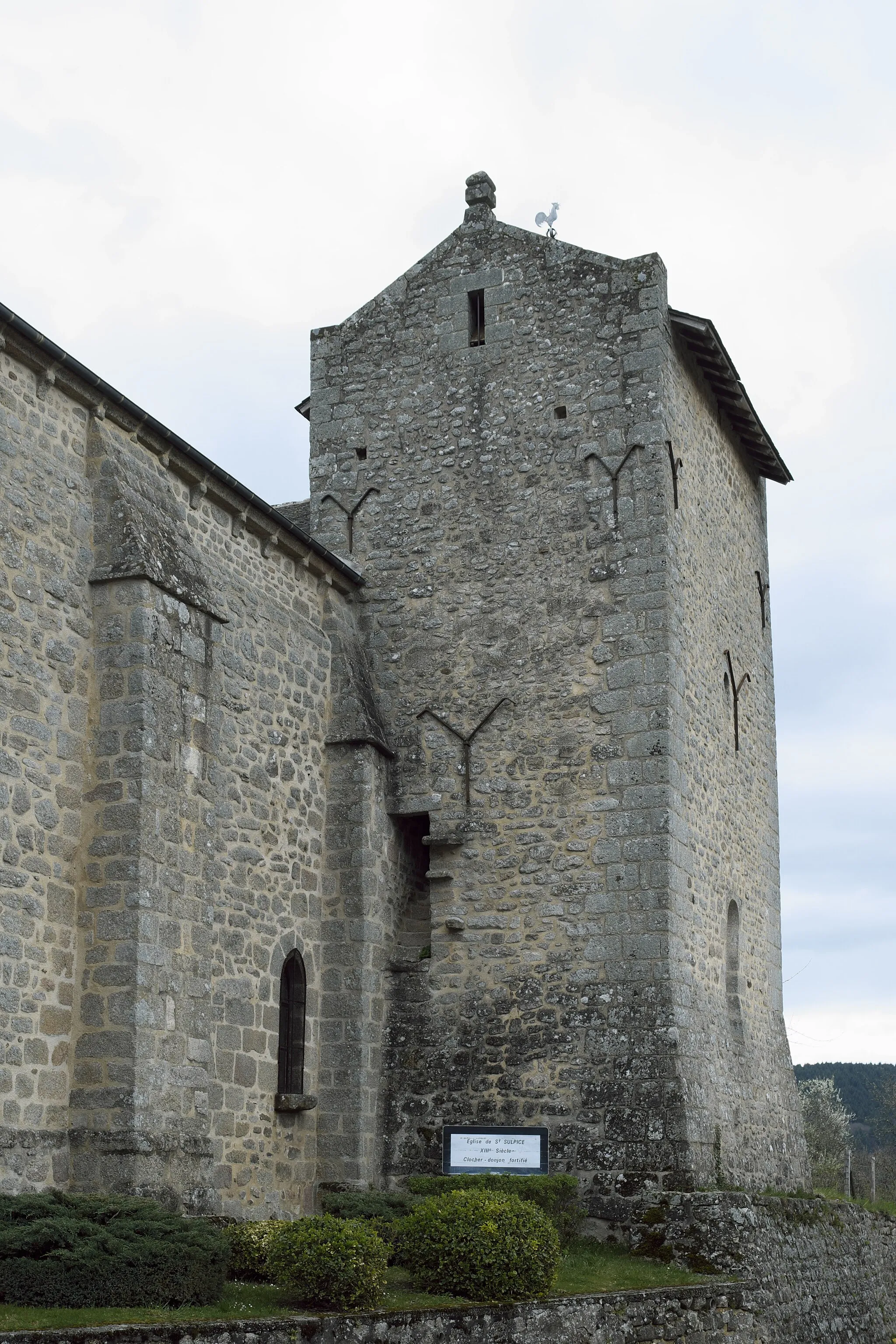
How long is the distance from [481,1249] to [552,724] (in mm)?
6387

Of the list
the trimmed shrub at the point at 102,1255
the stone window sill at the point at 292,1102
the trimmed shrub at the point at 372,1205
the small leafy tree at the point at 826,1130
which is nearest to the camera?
the trimmed shrub at the point at 102,1255

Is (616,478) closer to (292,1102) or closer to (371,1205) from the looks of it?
(292,1102)

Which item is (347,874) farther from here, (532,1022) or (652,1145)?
(652,1145)

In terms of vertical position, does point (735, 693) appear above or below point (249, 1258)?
above

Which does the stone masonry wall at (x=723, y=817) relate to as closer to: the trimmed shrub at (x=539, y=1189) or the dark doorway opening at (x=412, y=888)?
the trimmed shrub at (x=539, y=1189)

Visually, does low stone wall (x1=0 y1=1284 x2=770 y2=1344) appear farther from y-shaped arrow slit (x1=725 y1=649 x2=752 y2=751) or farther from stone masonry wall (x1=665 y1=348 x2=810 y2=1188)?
y-shaped arrow slit (x1=725 y1=649 x2=752 y2=751)

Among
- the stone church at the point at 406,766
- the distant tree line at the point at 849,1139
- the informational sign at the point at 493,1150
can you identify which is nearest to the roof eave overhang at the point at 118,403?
the stone church at the point at 406,766

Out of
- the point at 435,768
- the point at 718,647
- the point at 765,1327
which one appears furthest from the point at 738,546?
the point at 765,1327

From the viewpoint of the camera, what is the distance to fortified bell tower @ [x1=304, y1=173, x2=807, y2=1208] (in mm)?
14562

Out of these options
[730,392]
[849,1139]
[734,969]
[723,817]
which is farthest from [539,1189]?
[849,1139]

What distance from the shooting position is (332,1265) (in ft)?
30.3

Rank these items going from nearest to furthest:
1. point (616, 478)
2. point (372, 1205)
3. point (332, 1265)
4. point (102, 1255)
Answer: point (102, 1255) < point (332, 1265) < point (372, 1205) < point (616, 478)

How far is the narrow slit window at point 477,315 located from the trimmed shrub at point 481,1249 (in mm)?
10144

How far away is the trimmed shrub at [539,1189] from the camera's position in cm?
1279
